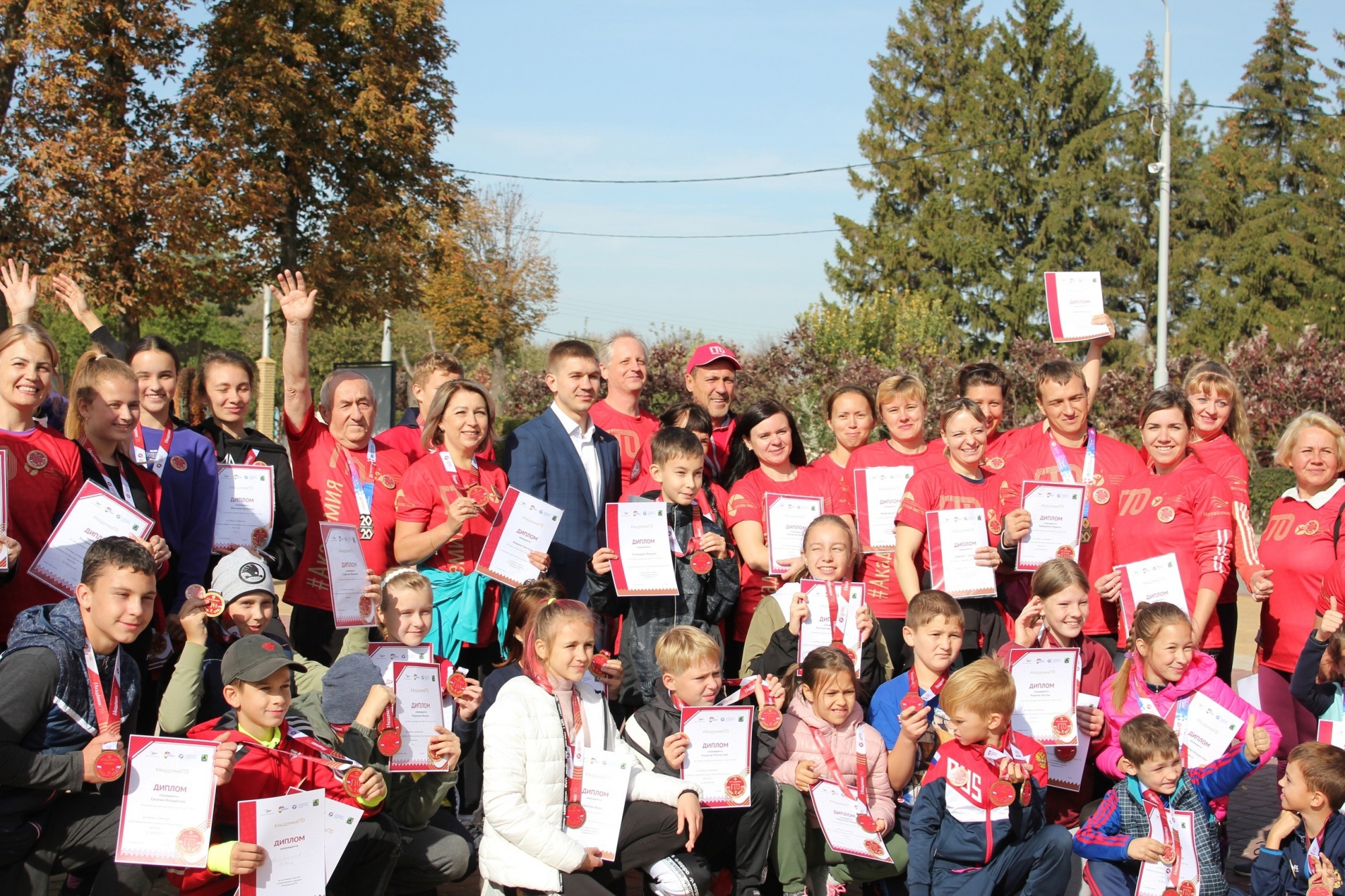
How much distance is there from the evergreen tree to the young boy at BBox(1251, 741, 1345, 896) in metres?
35.8

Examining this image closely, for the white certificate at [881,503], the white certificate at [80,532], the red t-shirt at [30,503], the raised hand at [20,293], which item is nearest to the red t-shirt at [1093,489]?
the white certificate at [881,503]

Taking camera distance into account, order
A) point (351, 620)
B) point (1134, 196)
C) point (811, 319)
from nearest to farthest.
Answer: point (351, 620) → point (811, 319) → point (1134, 196)

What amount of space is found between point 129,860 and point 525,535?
234 cm

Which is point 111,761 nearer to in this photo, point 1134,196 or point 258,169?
point 258,169

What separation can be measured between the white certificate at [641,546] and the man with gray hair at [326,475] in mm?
1337

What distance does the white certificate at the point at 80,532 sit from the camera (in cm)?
468

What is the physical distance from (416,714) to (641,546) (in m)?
1.42

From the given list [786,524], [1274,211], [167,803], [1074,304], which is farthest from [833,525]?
[1274,211]

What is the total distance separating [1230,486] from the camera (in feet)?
20.6

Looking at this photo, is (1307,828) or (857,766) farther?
(857,766)

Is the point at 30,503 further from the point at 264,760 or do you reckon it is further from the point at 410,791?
the point at 410,791

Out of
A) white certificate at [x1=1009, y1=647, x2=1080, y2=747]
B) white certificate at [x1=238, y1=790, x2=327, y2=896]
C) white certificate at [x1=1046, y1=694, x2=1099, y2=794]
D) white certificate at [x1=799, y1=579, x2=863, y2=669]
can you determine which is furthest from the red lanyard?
white certificate at [x1=1046, y1=694, x2=1099, y2=794]

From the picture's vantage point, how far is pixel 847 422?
676 centimetres

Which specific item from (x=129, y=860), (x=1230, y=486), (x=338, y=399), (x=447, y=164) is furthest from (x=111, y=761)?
(x=447, y=164)
